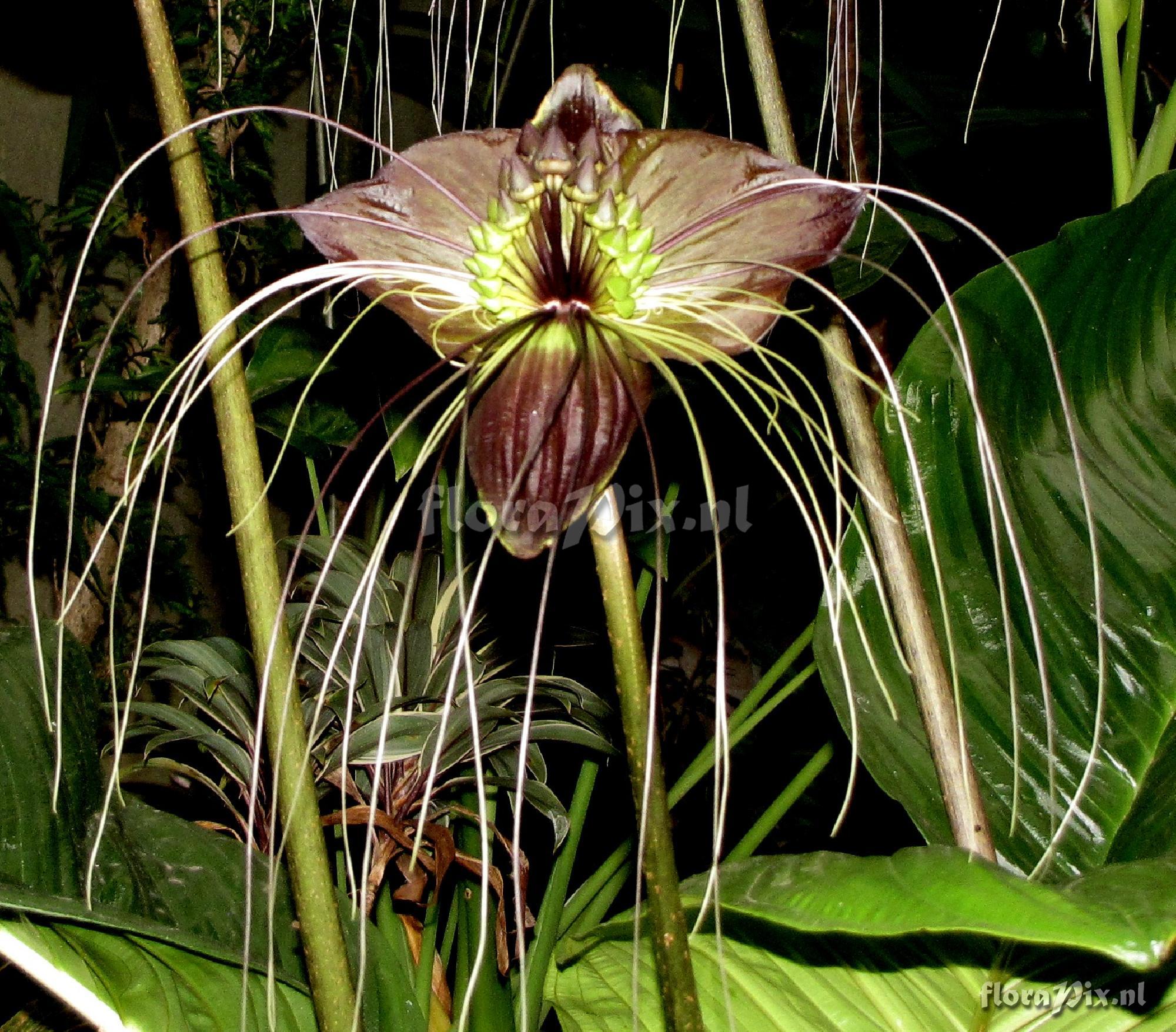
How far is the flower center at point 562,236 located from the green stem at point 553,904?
0.57 metres

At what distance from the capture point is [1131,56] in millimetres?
680

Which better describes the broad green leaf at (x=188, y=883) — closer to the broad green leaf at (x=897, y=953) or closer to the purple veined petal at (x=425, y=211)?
the broad green leaf at (x=897, y=953)

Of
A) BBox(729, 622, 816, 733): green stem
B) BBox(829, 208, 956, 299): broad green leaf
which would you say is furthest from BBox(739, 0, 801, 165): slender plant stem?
BBox(729, 622, 816, 733): green stem

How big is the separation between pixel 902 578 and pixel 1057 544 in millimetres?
212

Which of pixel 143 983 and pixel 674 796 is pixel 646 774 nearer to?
pixel 143 983

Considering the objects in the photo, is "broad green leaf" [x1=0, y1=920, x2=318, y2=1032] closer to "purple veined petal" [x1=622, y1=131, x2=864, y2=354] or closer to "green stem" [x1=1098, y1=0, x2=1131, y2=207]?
"purple veined petal" [x1=622, y1=131, x2=864, y2=354]

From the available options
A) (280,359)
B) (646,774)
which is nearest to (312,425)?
(280,359)

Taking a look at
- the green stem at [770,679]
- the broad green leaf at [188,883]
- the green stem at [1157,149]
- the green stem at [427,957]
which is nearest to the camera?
the broad green leaf at [188,883]

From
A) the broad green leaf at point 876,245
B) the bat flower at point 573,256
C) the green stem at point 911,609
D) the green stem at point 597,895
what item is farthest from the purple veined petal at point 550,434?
Result: the green stem at point 597,895

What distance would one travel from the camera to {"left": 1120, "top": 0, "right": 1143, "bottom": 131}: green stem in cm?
66

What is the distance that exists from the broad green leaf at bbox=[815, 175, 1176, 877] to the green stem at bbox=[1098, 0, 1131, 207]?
0.33ft

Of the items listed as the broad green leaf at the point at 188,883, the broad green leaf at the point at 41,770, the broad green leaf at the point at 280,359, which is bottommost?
the broad green leaf at the point at 188,883

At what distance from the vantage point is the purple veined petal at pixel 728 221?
412mm

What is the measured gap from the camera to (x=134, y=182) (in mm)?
1159
